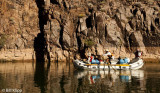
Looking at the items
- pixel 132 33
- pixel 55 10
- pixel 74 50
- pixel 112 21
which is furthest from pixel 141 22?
pixel 55 10

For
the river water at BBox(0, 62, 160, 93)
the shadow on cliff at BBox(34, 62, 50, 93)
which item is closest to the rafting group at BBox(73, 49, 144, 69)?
the river water at BBox(0, 62, 160, 93)

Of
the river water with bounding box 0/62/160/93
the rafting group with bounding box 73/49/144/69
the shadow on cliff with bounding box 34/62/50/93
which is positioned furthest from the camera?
the rafting group with bounding box 73/49/144/69

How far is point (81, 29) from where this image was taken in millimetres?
51062

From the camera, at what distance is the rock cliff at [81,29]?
49.3 meters

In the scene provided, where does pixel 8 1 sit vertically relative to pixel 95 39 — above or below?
above

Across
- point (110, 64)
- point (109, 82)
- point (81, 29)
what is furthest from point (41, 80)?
point (81, 29)

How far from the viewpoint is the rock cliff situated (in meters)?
49.3

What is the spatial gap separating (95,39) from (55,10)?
15593 millimetres

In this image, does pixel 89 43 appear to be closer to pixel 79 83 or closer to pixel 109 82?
pixel 109 82

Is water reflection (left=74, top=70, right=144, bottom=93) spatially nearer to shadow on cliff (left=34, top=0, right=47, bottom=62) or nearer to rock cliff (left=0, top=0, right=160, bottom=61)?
rock cliff (left=0, top=0, right=160, bottom=61)

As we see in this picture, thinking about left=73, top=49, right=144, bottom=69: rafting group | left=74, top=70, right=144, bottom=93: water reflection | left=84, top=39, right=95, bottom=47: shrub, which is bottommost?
left=74, top=70, right=144, bottom=93: water reflection

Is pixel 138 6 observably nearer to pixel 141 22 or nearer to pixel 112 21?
pixel 141 22

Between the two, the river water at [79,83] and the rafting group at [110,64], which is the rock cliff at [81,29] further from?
the river water at [79,83]

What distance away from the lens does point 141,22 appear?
51.7 metres
